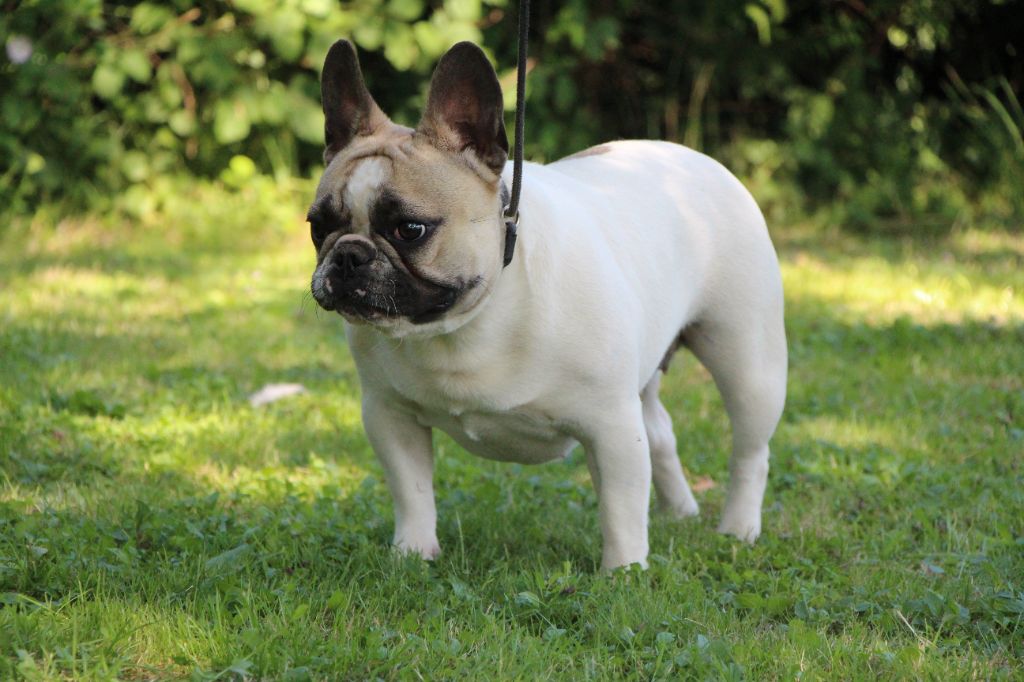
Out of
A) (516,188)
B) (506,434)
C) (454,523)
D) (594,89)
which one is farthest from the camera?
(594,89)

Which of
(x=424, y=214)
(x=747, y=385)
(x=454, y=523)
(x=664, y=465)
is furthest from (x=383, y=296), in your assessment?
(x=664, y=465)

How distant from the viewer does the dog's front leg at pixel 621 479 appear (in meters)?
3.21

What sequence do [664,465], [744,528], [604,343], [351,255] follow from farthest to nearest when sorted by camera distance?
1. [664,465]
2. [744,528]
3. [604,343]
4. [351,255]

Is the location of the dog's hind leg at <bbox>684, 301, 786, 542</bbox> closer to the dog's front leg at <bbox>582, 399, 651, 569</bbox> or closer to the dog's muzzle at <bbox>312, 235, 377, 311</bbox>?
the dog's front leg at <bbox>582, 399, 651, 569</bbox>

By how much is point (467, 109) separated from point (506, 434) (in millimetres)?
852

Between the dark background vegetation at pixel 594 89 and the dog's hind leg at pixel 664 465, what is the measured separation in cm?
436

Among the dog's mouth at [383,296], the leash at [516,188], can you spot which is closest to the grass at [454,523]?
the dog's mouth at [383,296]

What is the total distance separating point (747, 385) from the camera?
3768 millimetres

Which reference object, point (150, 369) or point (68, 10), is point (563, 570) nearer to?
point (150, 369)

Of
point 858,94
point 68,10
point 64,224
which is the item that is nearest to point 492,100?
point 68,10

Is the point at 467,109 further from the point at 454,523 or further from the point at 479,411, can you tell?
the point at 454,523

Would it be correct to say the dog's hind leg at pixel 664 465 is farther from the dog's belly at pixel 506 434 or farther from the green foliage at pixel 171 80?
the green foliage at pixel 171 80

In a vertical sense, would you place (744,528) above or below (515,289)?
below

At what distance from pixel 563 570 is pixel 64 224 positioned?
6.04 meters
